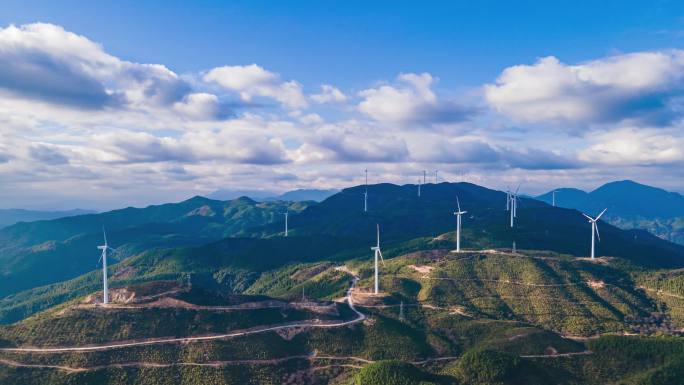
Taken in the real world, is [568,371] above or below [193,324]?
below

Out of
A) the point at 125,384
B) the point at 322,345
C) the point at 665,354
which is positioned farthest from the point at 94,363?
the point at 665,354

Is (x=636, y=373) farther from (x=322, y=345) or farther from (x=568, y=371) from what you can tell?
(x=322, y=345)

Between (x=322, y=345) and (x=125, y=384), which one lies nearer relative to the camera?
(x=125, y=384)

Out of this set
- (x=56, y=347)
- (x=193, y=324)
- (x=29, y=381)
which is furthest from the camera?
(x=193, y=324)

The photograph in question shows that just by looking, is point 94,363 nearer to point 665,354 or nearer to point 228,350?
point 228,350

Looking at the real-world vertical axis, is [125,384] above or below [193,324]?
below

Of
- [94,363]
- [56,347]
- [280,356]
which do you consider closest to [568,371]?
[280,356]

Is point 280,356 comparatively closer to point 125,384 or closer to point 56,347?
point 125,384

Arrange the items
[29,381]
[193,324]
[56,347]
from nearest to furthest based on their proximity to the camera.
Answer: [29,381]
[56,347]
[193,324]

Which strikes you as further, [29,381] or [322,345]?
[322,345]
